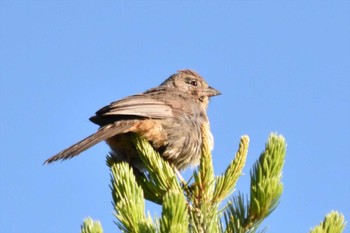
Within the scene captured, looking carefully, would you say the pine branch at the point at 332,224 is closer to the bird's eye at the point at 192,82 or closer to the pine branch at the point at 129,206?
the pine branch at the point at 129,206

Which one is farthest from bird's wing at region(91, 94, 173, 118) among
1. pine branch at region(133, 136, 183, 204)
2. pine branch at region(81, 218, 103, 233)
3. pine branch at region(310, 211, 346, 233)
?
pine branch at region(310, 211, 346, 233)

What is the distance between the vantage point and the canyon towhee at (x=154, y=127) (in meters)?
4.31

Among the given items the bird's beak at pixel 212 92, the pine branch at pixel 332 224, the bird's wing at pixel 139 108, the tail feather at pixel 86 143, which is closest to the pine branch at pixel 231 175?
the pine branch at pixel 332 224

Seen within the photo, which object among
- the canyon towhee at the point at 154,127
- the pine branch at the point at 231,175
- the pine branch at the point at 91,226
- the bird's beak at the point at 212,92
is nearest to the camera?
the pine branch at the point at 91,226

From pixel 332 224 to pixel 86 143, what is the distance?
2126mm

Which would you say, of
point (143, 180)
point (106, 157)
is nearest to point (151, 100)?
point (106, 157)

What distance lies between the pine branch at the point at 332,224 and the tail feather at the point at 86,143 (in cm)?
190

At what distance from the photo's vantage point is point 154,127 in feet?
15.4

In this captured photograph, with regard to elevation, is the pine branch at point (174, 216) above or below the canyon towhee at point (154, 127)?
below

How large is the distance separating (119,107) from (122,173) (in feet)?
6.28

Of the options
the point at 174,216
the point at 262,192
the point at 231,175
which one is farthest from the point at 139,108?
the point at 174,216

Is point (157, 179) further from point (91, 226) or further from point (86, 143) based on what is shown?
point (86, 143)

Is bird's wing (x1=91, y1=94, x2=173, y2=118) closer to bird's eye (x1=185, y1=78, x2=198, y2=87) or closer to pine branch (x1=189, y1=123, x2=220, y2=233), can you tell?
bird's eye (x1=185, y1=78, x2=198, y2=87)

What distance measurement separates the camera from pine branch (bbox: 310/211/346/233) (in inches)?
87.2
